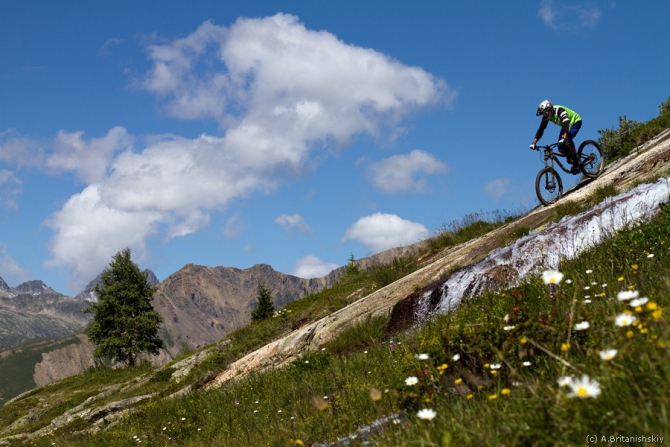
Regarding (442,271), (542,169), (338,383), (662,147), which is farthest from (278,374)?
(662,147)

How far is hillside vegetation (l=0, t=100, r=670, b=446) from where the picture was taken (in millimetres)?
2777

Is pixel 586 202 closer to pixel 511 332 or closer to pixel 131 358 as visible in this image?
pixel 511 332

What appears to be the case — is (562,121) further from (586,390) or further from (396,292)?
(586,390)

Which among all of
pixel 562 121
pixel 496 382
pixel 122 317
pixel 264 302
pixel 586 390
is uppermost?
pixel 122 317

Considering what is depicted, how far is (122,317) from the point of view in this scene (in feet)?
176

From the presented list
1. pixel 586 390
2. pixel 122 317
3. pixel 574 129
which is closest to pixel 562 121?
pixel 574 129

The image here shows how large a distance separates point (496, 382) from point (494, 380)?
0.06m

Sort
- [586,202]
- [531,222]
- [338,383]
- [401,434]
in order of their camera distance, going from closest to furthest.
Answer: [401,434]
[338,383]
[586,202]
[531,222]

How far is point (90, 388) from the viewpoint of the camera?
28719 mm

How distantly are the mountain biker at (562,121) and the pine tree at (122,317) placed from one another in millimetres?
46148

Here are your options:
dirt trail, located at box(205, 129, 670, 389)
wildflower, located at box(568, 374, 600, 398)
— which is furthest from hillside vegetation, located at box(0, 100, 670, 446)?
dirt trail, located at box(205, 129, 670, 389)

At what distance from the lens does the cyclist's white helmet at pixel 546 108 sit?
59.5 ft

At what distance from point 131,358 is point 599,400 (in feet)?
185

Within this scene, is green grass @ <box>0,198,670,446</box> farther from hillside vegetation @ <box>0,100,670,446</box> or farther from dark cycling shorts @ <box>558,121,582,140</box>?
dark cycling shorts @ <box>558,121,582,140</box>
